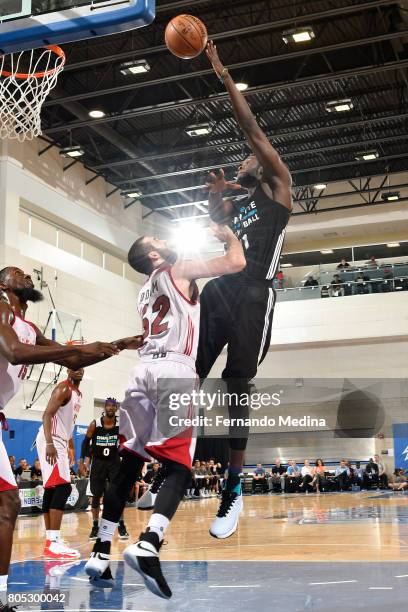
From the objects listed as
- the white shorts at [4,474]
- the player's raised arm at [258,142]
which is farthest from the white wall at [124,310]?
the player's raised arm at [258,142]

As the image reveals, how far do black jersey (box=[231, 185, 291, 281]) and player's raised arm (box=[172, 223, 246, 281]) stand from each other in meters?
0.20

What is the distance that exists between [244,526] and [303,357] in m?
14.8

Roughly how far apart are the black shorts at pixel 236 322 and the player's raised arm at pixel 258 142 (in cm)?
58

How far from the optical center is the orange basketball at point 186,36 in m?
4.46

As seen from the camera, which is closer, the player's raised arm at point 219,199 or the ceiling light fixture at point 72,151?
the player's raised arm at point 219,199

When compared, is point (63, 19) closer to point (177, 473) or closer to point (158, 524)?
point (177, 473)

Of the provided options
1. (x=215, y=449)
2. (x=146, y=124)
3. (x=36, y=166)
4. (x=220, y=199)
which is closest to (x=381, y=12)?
(x=146, y=124)

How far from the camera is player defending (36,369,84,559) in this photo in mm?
8820

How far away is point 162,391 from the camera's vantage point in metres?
4.36

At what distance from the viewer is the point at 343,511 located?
1586cm

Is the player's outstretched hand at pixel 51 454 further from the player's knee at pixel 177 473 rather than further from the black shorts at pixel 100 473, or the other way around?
the player's knee at pixel 177 473

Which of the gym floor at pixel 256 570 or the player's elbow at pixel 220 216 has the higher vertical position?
the player's elbow at pixel 220 216

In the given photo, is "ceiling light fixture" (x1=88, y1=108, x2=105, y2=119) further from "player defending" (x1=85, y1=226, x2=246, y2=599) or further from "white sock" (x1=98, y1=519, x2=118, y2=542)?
"white sock" (x1=98, y1=519, x2=118, y2=542)

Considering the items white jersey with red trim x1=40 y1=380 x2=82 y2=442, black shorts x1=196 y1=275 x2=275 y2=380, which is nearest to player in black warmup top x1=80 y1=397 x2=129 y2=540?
white jersey with red trim x1=40 y1=380 x2=82 y2=442
